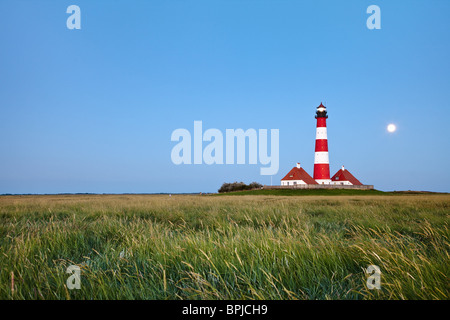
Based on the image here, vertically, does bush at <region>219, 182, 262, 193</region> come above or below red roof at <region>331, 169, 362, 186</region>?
below

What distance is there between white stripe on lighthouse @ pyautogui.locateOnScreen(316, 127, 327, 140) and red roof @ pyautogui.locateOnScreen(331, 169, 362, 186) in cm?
1466

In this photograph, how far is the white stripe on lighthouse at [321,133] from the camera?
50219 mm

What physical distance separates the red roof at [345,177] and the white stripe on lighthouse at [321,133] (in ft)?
48.1

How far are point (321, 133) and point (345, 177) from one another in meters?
15.6

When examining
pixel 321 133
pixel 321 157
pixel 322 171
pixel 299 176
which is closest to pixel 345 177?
pixel 299 176

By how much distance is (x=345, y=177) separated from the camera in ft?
198

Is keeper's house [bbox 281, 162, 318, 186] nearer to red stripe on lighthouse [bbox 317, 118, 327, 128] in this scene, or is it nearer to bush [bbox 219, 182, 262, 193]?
bush [bbox 219, 182, 262, 193]

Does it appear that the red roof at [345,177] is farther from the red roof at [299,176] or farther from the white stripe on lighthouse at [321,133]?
the white stripe on lighthouse at [321,133]

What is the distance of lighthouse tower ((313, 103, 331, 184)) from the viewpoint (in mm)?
49750

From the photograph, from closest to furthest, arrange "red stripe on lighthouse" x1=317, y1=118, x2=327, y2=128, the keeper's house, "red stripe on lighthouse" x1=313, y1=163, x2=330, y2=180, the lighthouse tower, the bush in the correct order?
the lighthouse tower, "red stripe on lighthouse" x1=313, y1=163, x2=330, y2=180, "red stripe on lighthouse" x1=317, y1=118, x2=327, y2=128, the keeper's house, the bush

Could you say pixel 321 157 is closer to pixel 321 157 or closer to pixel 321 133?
pixel 321 157

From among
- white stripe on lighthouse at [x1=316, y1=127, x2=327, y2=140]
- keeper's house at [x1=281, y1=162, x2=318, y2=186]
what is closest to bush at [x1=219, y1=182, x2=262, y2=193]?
keeper's house at [x1=281, y1=162, x2=318, y2=186]

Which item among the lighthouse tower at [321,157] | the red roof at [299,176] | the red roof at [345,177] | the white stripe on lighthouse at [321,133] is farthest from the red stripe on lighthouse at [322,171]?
the red roof at [345,177]
